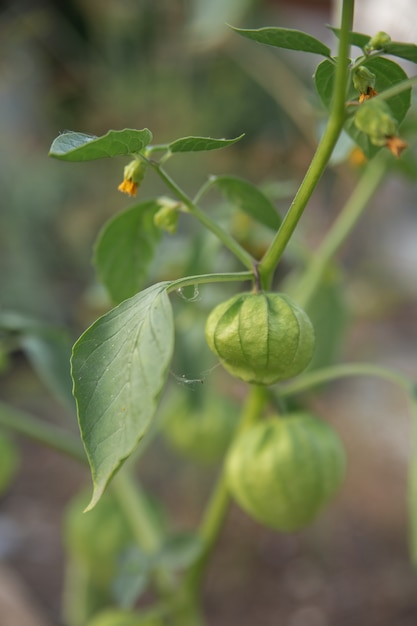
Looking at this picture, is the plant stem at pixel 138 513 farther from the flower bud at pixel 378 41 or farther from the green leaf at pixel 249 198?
the flower bud at pixel 378 41

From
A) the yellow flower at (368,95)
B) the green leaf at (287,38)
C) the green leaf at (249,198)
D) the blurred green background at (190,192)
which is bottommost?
the blurred green background at (190,192)

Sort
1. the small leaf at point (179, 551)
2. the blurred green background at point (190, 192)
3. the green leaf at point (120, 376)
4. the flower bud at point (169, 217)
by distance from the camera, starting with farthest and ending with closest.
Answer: the blurred green background at point (190, 192) < the small leaf at point (179, 551) < the flower bud at point (169, 217) < the green leaf at point (120, 376)

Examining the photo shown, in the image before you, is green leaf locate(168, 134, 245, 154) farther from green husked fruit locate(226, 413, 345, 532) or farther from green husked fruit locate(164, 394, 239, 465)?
green husked fruit locate(164, 394, 239, 465)

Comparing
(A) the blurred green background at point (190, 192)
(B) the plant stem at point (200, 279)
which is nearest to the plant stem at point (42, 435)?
(B) the plant stem at point (200, 279)

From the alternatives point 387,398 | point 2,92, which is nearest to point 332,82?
point 387,398

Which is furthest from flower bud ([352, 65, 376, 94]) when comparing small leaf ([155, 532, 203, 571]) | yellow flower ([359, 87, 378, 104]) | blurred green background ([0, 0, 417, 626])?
blurred green background ([0, 0, 417, 626])

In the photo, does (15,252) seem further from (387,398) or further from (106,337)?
(106,337)
